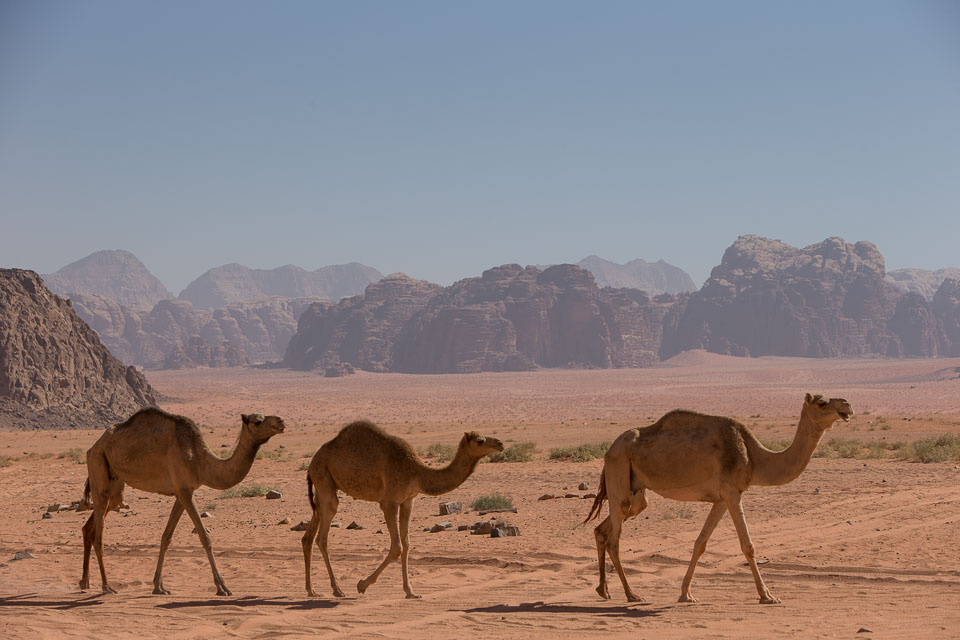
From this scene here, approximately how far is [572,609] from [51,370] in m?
54.8

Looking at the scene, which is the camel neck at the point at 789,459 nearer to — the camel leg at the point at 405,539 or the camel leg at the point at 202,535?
the camel leg at the point at 405,539

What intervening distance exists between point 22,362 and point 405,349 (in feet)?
401

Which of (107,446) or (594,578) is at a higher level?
(107,446)

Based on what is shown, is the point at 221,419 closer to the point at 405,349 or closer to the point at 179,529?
the point at 179,529

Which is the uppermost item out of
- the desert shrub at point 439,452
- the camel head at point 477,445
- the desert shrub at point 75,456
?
the camel head at point 477,445

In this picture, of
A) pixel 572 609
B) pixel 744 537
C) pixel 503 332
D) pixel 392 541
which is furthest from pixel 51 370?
pixel 503 332

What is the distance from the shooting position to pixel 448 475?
9820 millimetres

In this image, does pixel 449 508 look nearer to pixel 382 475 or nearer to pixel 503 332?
pixel 382 475

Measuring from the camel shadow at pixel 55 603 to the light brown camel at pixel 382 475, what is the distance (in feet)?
7.82

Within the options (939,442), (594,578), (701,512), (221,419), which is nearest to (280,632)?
(594,578)

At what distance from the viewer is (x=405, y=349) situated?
176500 millimetres

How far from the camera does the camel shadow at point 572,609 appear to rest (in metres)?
9.13

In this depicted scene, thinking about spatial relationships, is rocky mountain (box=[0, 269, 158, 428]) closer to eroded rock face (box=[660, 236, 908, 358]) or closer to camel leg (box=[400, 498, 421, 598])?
camel leg (box=[400, 498, 421, 598])

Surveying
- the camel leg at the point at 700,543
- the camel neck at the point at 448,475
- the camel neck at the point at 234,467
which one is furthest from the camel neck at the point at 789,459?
the camel neck at the point at 234,467
